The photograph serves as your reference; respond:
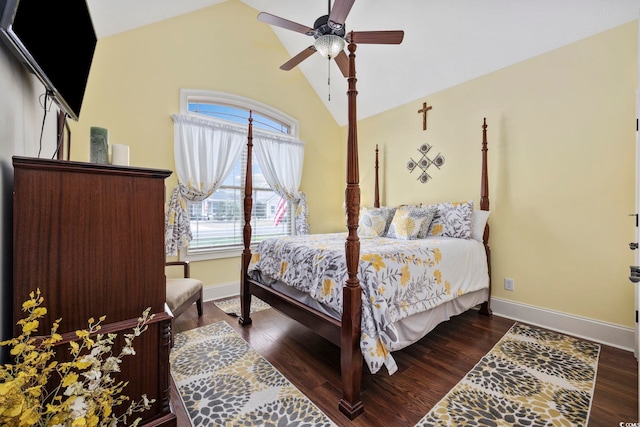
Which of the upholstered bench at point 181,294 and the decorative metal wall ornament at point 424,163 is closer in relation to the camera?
the upholstered bench at point 181,294

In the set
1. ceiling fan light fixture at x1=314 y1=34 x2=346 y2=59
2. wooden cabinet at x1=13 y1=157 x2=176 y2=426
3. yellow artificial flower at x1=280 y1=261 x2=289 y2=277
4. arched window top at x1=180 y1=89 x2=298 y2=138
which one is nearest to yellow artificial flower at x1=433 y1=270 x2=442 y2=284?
yellow artificial flower at x1=280 y1=261 x2=289 y2=277

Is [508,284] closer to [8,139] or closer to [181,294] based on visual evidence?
[181,294]

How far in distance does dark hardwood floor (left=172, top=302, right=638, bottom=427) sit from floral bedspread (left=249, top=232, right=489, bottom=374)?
0.86ft

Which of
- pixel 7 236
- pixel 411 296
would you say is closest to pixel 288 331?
pixel 411 296

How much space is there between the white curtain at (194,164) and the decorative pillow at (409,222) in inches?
87.2

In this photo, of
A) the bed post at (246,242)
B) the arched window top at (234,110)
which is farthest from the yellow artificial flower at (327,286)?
the arched window top at (234,110)

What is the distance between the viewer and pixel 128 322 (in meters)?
1.19

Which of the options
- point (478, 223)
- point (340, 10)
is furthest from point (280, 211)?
point (340, 10)

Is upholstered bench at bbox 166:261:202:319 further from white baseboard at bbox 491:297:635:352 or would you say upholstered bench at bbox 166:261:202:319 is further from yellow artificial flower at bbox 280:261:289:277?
white baseboard at bbox 491:297:635:352

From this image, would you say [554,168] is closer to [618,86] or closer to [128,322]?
[618,86]

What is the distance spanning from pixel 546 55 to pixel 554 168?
1.12 m

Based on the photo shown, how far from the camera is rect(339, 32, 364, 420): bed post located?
61.4 inches

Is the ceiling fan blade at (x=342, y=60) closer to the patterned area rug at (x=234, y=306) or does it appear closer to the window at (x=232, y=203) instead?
the window at (x=232, y=203)

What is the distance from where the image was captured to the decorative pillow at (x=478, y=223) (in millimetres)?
2936
